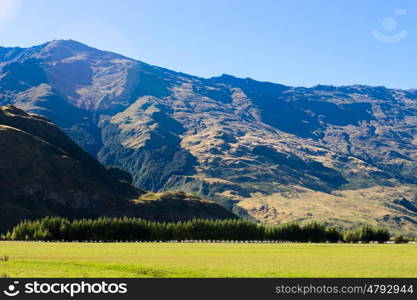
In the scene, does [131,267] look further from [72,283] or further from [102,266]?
[72,283]

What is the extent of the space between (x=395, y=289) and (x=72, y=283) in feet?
98.5

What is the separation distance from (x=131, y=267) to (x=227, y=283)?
24205mm

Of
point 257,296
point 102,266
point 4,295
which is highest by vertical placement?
point 257,296

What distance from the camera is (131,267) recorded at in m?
72.1

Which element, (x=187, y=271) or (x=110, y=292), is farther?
(x=187, y=271)

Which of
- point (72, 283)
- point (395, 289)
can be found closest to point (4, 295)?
point (72, 283)

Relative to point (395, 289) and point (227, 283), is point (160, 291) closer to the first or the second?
point (227, 283)

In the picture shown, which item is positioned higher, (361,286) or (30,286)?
(361,286)

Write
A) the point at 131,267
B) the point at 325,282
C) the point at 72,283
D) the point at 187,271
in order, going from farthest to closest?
the point at 131,267 < the point at 187,271 < the point at 325,282 < the point at 72,283

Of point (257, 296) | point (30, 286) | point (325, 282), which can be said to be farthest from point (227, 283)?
point (30, 286)

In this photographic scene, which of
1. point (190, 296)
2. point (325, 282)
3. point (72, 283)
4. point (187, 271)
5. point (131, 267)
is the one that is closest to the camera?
point (190, 296)

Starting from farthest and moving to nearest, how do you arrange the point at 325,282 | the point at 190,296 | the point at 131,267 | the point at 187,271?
the point at 131,267, the point at 187,271, the point at 325,282, the point at 190,296

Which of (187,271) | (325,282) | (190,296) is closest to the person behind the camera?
Answer: (190,296)

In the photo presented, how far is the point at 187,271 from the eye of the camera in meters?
66.8
